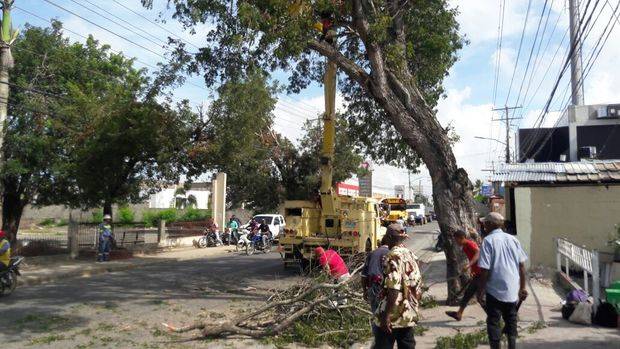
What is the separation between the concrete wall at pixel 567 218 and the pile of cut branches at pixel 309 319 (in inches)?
→ 288

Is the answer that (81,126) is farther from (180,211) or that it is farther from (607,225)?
(180,211)

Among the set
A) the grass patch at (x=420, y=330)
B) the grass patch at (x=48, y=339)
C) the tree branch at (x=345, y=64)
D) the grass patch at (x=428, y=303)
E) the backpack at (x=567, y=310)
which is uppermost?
the tree branch at (x=345, y=64)

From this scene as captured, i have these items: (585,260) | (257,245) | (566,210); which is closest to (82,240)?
(257,245)

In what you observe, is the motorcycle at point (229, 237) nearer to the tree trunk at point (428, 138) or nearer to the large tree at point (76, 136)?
the large tree at point (76, 136)

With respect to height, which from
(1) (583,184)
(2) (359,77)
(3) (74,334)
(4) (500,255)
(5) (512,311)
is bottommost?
(3) (74,334)

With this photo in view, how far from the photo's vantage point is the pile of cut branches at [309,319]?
28.6 ft

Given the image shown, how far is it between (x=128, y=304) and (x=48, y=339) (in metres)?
3.42

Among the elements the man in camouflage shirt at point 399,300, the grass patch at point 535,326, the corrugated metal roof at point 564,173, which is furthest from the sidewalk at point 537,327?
the corrugated metal roof at point 564,173

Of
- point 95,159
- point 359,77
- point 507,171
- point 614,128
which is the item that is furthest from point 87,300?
point 614,128

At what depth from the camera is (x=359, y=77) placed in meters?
11.6

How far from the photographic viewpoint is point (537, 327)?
8500 millimetres

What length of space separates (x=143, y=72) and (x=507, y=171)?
579 inches

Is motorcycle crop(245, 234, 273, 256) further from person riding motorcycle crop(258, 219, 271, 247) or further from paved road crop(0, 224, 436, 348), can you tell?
paved road crop(0, 224, 436, 348)

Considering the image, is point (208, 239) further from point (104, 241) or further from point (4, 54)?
point (4, 54)
